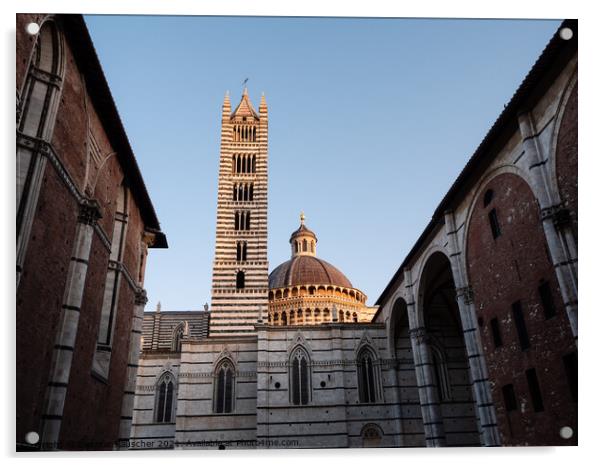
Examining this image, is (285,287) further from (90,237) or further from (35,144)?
(35,144)

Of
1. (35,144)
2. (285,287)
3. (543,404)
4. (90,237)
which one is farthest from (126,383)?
(285,287)

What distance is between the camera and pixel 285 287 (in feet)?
137

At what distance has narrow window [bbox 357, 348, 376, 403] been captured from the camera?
2597cm

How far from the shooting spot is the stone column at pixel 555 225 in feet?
33.9

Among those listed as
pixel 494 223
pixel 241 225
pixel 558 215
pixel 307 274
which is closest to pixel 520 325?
→ pixel 494 223

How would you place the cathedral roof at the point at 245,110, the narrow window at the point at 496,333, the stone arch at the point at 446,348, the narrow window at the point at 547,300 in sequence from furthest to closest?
1. the cathedral roof at the point at 245,110
2. the stone arch at the point at 446,348
3. the narrow window at the point at 496,333
4. the narrow window at the point at 547,300

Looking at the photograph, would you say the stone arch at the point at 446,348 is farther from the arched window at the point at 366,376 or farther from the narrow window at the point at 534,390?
the narrow window at the point at 534,390

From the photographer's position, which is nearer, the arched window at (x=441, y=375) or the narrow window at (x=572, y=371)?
the narrow window at (x=572, y=371)

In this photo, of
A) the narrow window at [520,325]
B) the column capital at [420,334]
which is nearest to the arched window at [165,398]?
the column capital at [420,334]

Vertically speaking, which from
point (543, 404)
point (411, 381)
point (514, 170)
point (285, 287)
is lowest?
point (543, 404)

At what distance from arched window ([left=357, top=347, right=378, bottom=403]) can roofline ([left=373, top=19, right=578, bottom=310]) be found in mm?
10171

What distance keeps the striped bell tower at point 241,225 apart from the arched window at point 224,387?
3487 millimetres

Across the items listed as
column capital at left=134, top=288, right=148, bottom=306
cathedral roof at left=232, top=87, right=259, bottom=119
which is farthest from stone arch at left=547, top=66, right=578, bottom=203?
cathedral roof at left=232, top=87, right=259, bottom=119
